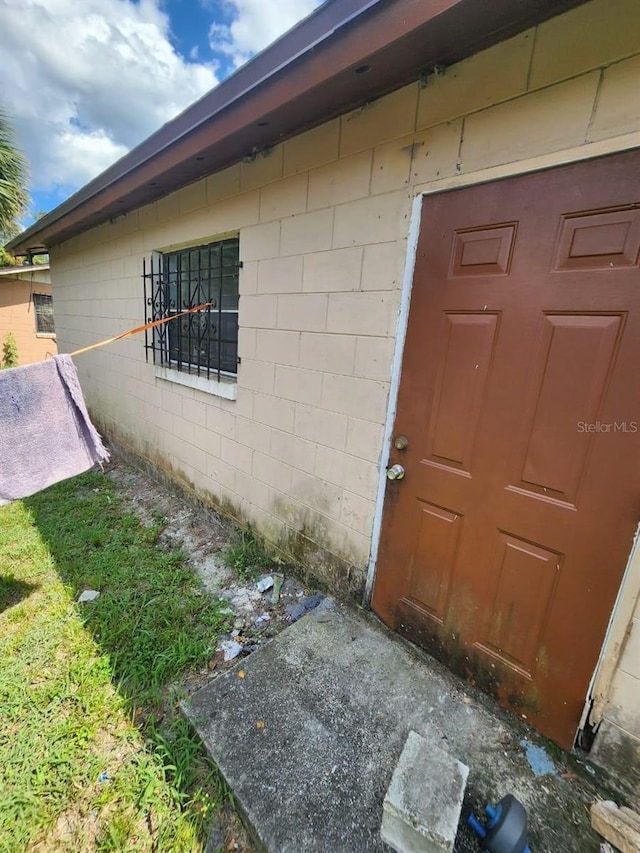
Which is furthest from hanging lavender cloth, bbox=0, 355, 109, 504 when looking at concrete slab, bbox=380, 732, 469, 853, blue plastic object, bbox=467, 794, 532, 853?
blue plastic object, bbox=467, 794, 532, 853

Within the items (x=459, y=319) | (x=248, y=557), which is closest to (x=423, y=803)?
(x=459, y=319)

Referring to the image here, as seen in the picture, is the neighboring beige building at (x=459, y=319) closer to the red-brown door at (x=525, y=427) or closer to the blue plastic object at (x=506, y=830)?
the red-brown door at (x=525, y=427)

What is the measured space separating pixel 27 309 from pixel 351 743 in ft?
53.8

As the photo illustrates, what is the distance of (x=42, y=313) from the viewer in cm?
1342

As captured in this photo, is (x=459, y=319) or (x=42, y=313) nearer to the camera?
(x=459, y=319)

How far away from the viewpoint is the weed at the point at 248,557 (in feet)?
8.67

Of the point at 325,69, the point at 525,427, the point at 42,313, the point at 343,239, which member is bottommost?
the point at 525,427

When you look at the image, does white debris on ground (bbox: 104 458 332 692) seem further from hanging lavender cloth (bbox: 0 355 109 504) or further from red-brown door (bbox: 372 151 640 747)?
hanging lavender cloth (bbox: 0 355 109 504)

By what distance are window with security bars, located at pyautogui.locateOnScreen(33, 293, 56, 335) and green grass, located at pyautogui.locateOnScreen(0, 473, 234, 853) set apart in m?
13.8

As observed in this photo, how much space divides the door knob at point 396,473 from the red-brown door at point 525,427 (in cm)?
4

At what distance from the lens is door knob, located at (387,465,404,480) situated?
6.07 ft

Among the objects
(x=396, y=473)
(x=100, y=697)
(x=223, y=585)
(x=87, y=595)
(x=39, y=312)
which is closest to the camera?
(x=100, y=697)

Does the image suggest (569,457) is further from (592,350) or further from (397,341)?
(397,341)

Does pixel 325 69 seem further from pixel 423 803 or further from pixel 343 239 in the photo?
pixel 423 803
